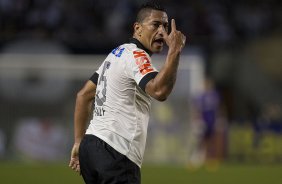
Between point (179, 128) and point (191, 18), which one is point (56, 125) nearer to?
point (179, 128)

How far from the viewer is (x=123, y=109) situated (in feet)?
17.7

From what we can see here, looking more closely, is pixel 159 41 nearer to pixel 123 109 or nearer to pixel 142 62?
pixel 142 62

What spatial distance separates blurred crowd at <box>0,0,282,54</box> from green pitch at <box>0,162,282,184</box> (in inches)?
179

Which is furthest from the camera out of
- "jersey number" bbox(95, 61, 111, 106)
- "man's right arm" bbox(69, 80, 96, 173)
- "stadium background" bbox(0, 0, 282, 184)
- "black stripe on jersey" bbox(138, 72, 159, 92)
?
"stadium background" bbox(0, 0, 282, 184)

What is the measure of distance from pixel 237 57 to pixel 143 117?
13595 mm

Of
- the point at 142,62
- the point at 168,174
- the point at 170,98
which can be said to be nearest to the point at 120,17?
the point at 170,98

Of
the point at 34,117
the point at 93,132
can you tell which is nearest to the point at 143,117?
the point at 93,132

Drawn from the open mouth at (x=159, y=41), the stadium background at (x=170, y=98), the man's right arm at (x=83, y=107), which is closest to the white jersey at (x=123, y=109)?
the open mouth at (x=159, y=41)

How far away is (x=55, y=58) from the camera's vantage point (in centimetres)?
1875

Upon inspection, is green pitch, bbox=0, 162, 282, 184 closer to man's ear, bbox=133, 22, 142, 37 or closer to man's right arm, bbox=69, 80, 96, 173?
man's right arm, bbox=69, 80, 96, 173

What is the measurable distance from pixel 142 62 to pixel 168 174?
940 cm

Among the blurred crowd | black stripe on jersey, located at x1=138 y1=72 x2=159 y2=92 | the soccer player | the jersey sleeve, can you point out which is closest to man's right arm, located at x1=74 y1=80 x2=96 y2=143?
the soccer player

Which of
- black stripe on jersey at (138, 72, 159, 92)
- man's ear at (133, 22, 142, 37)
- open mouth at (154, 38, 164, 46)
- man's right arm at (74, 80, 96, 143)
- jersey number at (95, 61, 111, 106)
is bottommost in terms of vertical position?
man's right arm at (74, 80, 96, 143)

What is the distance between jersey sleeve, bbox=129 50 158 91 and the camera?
16.5ft
